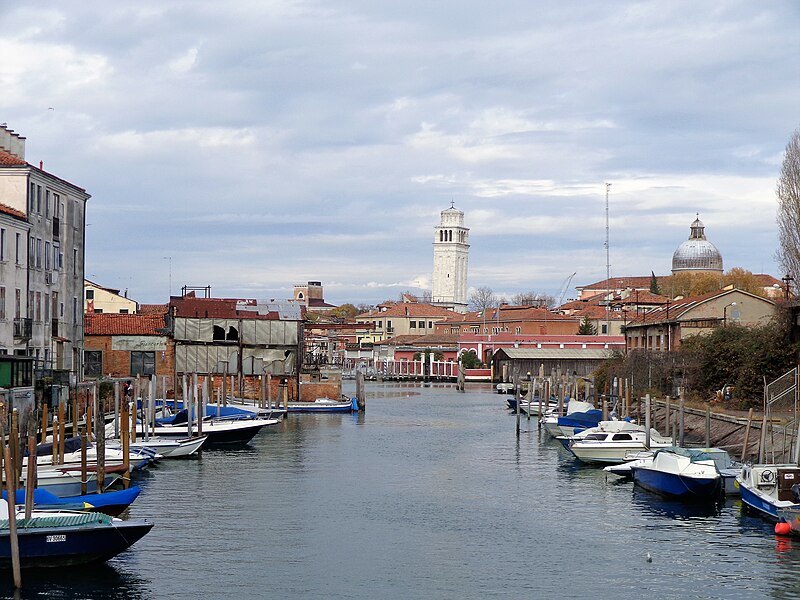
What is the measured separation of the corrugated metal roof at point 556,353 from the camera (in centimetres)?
11175

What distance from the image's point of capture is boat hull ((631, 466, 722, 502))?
31.4 metres

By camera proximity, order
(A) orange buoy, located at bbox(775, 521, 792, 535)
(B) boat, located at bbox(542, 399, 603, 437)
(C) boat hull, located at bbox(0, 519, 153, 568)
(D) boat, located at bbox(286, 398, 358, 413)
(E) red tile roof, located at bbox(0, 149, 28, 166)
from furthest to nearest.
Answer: (D) boat, located at bbox(286, 398, 358, 413), (B) boat, located at bbox(542, 399, 603, 437), (E) red tile roof, located at bbox(0, 149, 28, 166), (A) orange buoy, located at bbox(775, 521, 792, 535), (C) boat hull, located at bbox(0, 519, 153, 568)

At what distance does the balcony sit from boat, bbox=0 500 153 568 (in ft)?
79.9

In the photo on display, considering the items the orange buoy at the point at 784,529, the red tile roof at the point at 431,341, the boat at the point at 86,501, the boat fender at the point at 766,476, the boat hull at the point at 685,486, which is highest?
the red tile roof at the point at 431,341

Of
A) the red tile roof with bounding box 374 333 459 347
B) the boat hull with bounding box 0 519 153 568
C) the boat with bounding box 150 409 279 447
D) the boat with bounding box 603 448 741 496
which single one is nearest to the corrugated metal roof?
the red tile roof with bounding box 374 333 459 347

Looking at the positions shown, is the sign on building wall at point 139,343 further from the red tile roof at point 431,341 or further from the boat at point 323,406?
the red tile roof at point 431,341

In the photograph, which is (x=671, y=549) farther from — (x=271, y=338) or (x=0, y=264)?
(x=271, y=338)

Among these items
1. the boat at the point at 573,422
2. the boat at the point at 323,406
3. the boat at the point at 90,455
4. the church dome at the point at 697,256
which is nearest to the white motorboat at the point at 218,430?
the boat at the point at 90,455

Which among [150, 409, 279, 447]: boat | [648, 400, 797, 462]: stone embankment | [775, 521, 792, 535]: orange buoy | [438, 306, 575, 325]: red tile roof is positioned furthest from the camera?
[438, 306, 575, 325]: red tile roof

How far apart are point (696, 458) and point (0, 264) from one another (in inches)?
1106

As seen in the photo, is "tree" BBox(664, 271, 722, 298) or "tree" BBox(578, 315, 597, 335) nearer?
"tree" BBox(578, 315, 597, 335)

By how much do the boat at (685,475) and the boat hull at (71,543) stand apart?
51.6 feet

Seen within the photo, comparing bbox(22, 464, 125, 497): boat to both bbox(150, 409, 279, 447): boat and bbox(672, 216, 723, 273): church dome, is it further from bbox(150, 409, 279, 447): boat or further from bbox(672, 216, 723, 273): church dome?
bbox(672, 216, 723, 273): church dome

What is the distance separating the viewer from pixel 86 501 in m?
25.4
